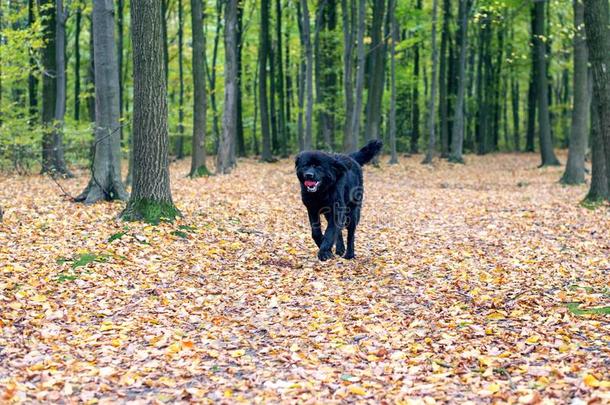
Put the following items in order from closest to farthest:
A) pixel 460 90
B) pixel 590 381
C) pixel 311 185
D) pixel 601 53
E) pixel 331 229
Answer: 1. pixel 590 381
2. pixel 311 185
3. pixel 331 229
4. pixel 601 53
5. pixel 460 90

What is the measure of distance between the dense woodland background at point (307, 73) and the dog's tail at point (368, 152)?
359cm

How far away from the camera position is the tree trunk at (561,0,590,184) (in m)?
18.2

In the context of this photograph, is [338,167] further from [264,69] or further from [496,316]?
[264,69]

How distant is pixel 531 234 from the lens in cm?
1097

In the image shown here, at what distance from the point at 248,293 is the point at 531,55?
34.1m

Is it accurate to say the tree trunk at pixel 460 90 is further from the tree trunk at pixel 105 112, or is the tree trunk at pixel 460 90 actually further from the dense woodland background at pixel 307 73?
the tree trunk at pixel 105 112

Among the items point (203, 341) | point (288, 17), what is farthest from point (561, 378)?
point (288, 17)

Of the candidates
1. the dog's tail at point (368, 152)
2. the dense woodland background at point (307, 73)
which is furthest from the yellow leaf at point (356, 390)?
the dense woodland background at point (307, 73)

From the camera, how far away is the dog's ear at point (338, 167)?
27.1ft

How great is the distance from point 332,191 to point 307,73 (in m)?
14.9

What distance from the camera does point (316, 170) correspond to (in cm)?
796

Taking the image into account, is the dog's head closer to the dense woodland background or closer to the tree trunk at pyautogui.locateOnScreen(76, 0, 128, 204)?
the dense woodland background

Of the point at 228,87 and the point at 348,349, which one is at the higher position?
the point at 228,87

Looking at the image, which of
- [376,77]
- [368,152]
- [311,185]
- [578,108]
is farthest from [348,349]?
[376,77]
